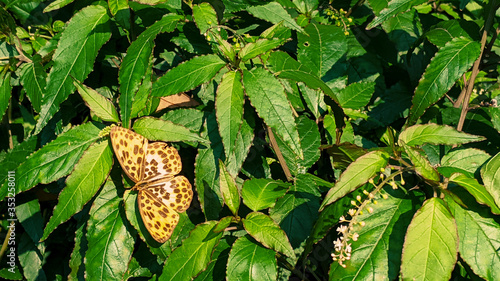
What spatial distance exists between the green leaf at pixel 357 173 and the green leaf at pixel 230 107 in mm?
330

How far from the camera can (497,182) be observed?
4.96 feet

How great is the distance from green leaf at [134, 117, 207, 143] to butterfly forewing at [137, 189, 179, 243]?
190 mm

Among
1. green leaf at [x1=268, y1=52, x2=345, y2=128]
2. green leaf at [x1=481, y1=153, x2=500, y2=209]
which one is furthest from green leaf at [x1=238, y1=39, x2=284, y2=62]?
green leaf at [x1=481, y1=153, x2=500, y2=209]

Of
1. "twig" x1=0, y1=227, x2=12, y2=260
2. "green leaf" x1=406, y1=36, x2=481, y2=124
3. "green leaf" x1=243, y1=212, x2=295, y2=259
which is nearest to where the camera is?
"green leaf" x1=243, y1=212, x2=295, y2=259

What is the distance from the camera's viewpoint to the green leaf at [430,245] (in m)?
1.38

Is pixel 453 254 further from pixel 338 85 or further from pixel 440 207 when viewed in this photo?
pixel 338 85

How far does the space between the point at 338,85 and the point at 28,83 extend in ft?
4.25

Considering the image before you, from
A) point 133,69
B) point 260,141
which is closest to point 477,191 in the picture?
point 260,141

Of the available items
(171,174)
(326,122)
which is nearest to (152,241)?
(171,174)

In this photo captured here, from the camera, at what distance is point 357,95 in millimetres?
1966

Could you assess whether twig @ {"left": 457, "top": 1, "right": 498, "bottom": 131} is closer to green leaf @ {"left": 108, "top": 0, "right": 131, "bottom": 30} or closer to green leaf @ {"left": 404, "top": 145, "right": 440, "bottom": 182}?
green leaf @ {"left": 404, "top": 145, "right": 440, "bottom": 182}

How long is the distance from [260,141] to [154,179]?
49cm

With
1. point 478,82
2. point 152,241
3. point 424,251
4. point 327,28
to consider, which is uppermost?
point 327,28

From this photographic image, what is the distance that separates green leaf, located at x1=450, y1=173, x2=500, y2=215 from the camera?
1.44 metres
